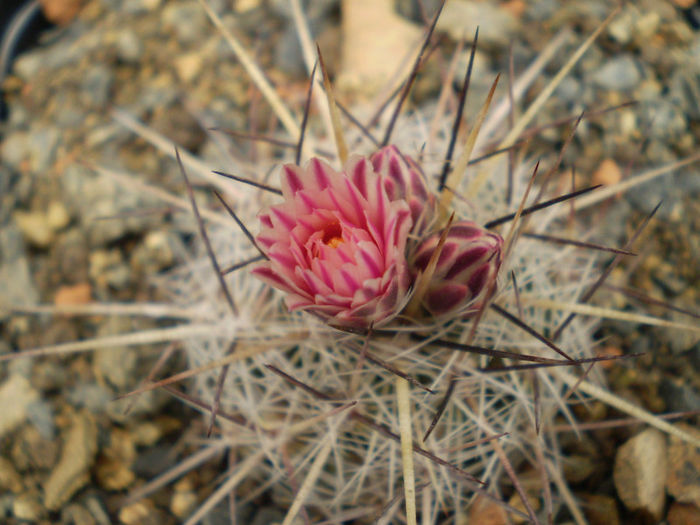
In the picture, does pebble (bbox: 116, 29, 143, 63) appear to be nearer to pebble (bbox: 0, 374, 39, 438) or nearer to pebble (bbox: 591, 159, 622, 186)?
pebble (bbox: 0, 374, 39, 438)

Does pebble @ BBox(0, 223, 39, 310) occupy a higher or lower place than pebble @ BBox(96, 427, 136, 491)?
higher

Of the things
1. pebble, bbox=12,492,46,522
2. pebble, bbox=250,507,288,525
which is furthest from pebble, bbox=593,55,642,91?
pebble, bbox=12,492,46,522

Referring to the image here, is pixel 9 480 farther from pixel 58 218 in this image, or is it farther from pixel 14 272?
pixel 58 218

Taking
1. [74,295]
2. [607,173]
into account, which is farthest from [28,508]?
[607,173]

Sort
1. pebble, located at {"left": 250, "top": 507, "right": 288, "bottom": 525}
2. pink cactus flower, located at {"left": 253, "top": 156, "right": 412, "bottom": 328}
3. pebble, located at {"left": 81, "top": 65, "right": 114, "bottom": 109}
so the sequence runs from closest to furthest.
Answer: pink cactus flower, located at {"left": 253, "top": 156, "right": 412, "bottom": 328} → pebble, located at {"left": 250, "top": 507, "right": 288, "bottom": 525} → pebble, located at {"left": 81, "top": 65, "right": 114, "bottom": 109}

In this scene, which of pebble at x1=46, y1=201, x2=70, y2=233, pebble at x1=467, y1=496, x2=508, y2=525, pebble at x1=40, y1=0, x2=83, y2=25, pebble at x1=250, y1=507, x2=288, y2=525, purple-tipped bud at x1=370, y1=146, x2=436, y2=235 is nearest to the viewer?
purple-tipped bud at x1=370, y1=146, x2=436, y2=235

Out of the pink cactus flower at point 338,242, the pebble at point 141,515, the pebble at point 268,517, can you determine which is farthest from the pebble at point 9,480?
the pink cactus flower at point 338,242

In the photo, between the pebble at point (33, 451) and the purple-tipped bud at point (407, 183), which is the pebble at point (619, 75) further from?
the pebble at point (33, 451)
